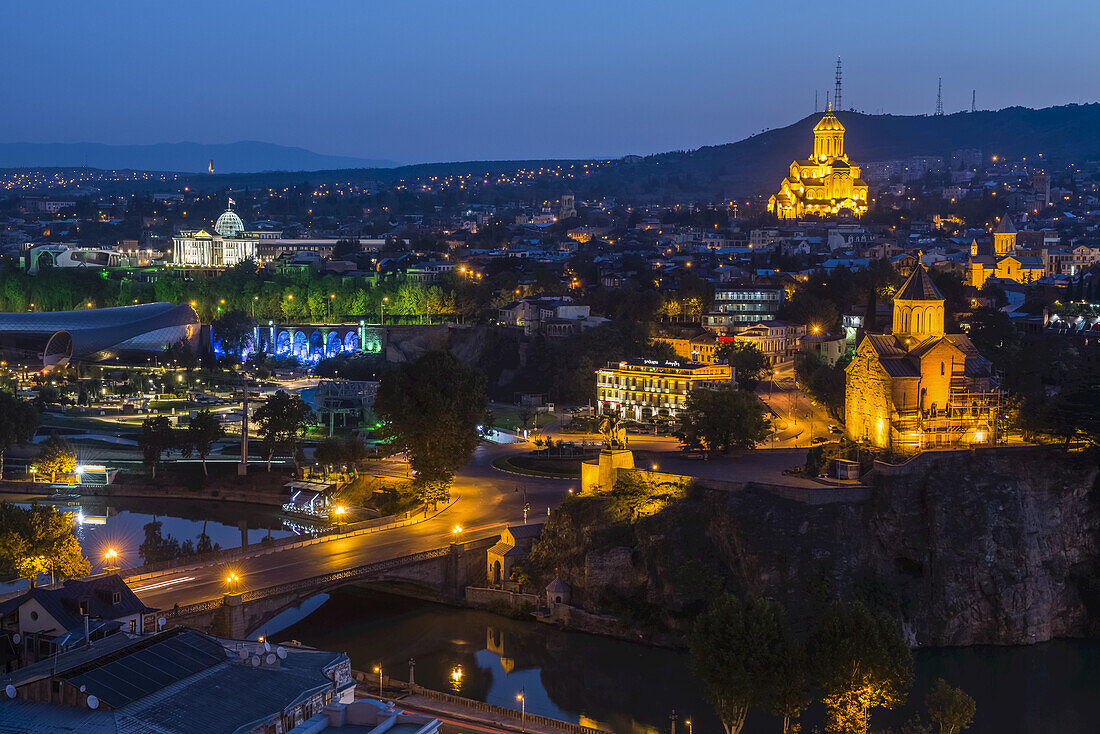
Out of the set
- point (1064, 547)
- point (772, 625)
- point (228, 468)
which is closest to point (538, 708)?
point (772, 625)

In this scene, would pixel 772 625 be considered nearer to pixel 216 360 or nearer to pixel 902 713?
pixel 902 713

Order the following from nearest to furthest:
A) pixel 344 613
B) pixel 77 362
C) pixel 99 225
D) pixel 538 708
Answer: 1. pixel 538 708
2. pixel 344 613
3. pixel 77 362
4. pixel 99 225

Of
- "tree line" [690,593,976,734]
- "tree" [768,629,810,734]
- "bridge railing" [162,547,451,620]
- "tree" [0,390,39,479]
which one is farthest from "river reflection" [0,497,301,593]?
"tree" [768,629,810,734]

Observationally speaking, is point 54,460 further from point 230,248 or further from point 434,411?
point 230,248

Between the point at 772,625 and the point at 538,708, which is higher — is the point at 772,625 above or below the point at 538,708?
above

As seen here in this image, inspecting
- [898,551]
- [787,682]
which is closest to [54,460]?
[898,551]

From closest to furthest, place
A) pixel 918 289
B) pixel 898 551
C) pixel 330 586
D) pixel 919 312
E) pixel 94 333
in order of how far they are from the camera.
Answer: pixel 330 586 < pixel 898 551 < pixel 919 312 < pixel 918 289 < pixel 94 333

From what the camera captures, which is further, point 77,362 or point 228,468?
point 77,362
